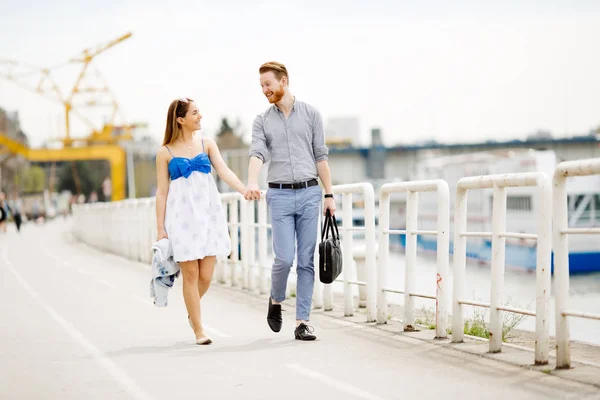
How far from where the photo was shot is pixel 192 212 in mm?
8117

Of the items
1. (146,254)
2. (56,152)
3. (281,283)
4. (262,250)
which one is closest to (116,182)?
(56,152)

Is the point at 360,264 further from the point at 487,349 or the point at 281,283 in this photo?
the point at 487,349

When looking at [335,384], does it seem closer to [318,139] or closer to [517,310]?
[517,310]

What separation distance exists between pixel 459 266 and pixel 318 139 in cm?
158

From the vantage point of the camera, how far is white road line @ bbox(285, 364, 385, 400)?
227 inches

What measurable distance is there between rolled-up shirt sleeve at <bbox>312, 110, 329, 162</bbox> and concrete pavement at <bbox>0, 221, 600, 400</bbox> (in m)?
1.54

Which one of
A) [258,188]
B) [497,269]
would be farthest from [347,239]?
[497,269]

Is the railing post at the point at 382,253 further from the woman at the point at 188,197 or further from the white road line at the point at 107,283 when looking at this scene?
the white road line at the point at 107,283

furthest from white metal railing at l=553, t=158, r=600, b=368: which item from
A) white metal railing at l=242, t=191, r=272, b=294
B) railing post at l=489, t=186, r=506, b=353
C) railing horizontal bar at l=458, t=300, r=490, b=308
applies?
white metal railing at l=242, t=191, r=272, b=294

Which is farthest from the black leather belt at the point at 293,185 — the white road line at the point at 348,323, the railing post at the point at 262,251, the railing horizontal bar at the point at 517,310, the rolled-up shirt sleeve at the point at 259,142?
the railing post at the point at 262,251

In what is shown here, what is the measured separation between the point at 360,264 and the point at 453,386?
18.9 feet

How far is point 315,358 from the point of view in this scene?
7.32 meters

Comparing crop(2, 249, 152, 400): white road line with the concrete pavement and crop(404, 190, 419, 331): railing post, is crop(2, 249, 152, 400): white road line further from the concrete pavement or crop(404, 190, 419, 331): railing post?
crop(404, 190, 419, 331): railing post

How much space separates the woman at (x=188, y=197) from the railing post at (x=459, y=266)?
176 centimetres
